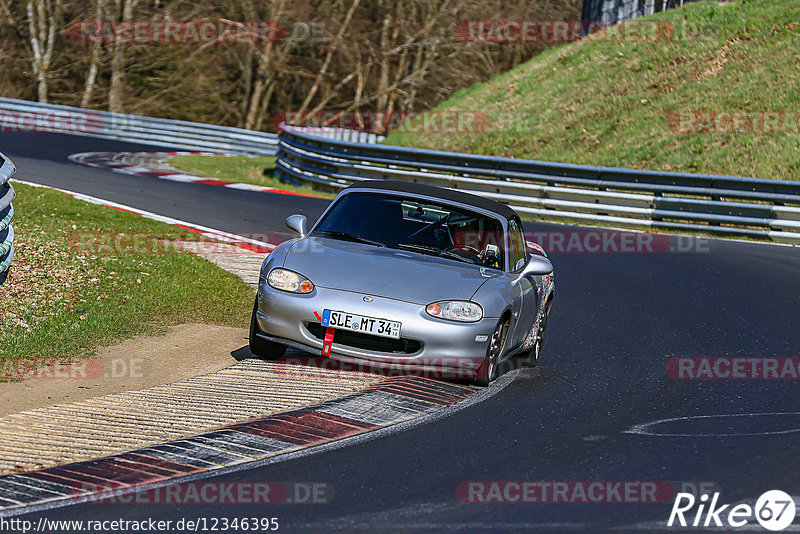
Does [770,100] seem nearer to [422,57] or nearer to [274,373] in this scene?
[274,373]

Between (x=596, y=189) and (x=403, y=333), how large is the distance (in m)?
12.8

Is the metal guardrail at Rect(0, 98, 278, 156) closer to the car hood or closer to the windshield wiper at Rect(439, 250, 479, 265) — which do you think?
the windshield wiper at Rect(439, 250, 479, 265)

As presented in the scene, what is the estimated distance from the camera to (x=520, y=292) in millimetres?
8398

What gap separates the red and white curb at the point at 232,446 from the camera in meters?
5.16

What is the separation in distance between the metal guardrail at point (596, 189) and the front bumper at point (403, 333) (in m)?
11.8

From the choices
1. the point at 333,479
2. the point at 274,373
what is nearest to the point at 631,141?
the point at 274,373

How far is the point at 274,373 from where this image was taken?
785cm

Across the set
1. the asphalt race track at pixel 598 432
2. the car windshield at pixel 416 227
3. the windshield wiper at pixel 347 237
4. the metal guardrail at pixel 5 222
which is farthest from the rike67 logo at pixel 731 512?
the metal guardrail at pixel 5 222

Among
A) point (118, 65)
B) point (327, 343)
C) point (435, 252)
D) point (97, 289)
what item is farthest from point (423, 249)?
point (118, 65)

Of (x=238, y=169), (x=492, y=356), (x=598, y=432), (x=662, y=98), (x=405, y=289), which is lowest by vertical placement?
(x=238, y=169)

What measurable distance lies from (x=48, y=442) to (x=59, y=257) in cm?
602

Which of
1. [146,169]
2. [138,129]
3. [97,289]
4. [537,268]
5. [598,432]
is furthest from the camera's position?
[138,129]

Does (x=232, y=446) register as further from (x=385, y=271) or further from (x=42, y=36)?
(x=42, y=36)

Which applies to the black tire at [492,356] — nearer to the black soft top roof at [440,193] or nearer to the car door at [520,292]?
the car door at [520,292]
